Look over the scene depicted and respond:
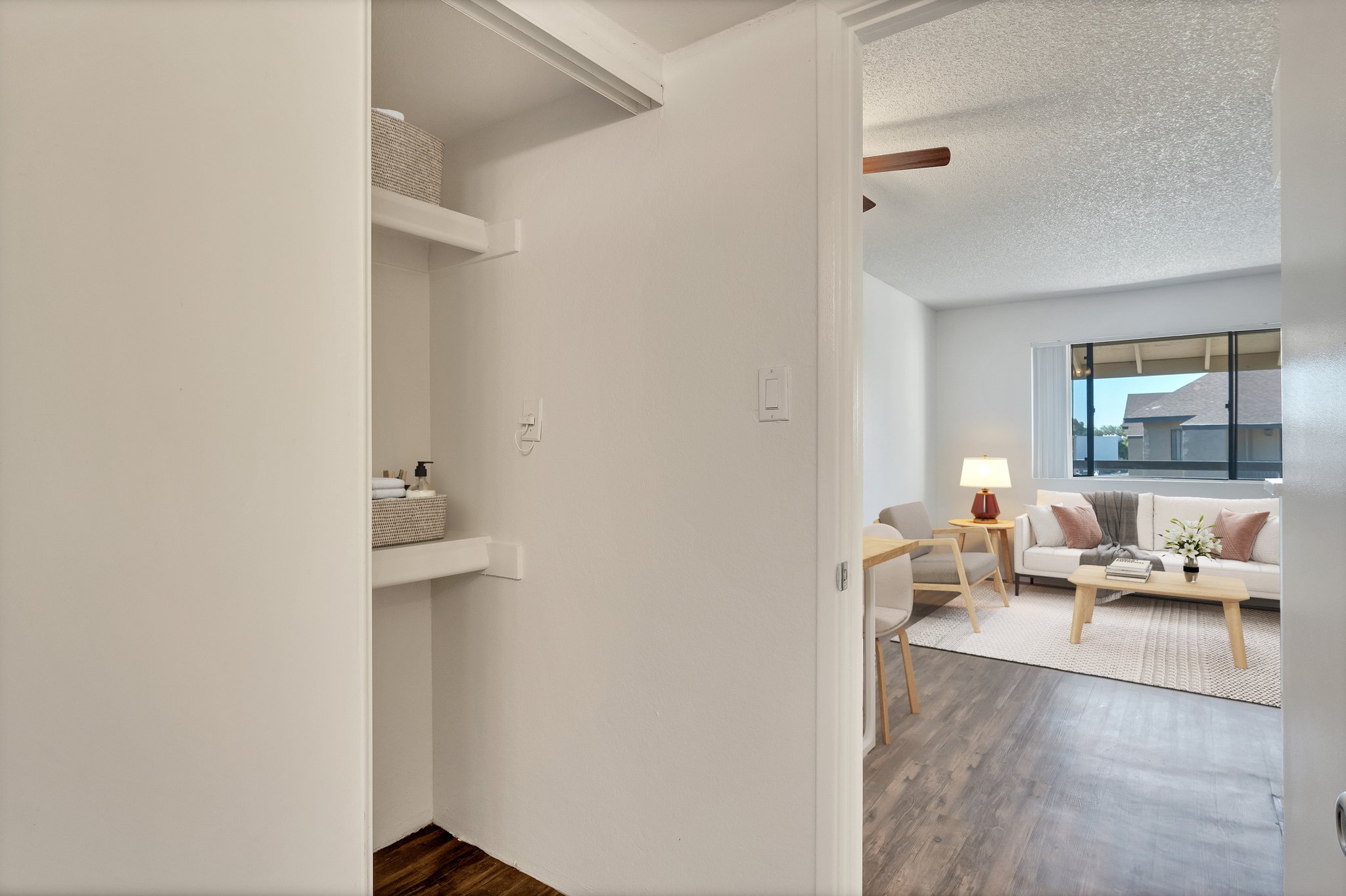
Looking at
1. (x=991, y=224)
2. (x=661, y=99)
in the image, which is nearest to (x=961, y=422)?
(x=991, y=224)

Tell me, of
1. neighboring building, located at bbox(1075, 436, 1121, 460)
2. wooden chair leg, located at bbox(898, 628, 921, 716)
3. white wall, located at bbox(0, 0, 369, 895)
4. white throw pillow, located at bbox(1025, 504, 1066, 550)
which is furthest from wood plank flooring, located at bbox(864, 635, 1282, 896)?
neighboring building, located at bbox(1075, 436, 1121, 460)

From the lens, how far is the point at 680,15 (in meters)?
1.58

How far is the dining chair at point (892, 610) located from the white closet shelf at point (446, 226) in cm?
192

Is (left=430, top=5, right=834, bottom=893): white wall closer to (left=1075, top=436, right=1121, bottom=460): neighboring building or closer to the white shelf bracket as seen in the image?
the white shelf bracket

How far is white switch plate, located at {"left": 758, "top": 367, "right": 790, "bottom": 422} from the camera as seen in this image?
1536mm

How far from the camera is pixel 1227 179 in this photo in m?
3.47

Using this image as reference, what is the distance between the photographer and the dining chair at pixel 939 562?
4.65 meters

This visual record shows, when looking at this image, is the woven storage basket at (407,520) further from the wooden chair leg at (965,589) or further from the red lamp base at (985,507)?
the red lamp base at (985,507)

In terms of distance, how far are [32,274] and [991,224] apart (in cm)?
446

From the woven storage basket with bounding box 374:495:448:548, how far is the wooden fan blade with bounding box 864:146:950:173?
188cm

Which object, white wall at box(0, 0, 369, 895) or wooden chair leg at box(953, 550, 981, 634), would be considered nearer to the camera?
white wall at box(0, 0, 369, 895)

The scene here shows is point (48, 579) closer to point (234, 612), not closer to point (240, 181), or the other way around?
point (234, 612)

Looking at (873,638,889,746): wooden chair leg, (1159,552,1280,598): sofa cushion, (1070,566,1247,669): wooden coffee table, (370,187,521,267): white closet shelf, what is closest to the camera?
(370,187,521,267): white closet shelf

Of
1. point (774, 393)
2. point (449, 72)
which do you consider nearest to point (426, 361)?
point (449, 72)
